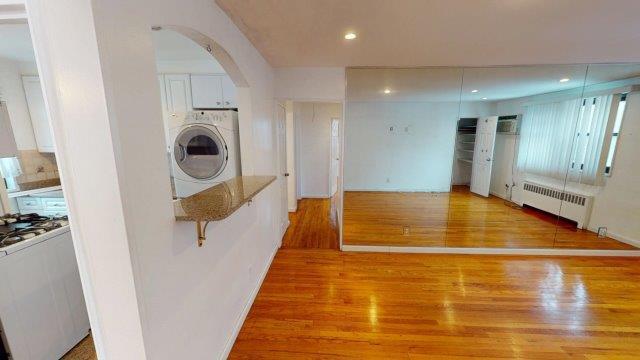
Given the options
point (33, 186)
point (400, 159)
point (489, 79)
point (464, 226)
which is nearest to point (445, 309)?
point (464, 226)

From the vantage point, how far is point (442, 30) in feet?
6.17

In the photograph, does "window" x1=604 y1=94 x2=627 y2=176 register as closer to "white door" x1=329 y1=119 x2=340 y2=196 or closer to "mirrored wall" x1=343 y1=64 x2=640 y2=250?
"mirrored wall" x1=343 y1=64 x2=640 y2=250

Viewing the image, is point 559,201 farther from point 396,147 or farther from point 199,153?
point 199,153

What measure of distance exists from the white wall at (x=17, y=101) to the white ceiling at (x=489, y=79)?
3823mm

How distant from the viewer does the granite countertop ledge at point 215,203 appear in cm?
101

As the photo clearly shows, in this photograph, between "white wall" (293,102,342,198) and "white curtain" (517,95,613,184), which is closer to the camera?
"white curtain" (517,95,613,184)

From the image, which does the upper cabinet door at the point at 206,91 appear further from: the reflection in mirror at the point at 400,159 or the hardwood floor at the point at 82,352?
the hardwood floor at the point at 82,352

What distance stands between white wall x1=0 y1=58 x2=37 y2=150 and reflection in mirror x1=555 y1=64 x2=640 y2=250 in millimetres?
6766

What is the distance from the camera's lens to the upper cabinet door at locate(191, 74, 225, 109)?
2709 mm

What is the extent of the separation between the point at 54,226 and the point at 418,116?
18.8ft

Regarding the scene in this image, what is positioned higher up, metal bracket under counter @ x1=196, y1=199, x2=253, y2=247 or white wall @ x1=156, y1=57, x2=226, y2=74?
white wall @ x1=156, y1=57, x2=226, y2=74

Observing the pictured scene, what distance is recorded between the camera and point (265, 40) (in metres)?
2.08

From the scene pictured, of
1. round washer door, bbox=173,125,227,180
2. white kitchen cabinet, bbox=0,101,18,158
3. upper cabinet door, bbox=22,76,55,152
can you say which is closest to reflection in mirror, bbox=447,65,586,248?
round washer door, bbox=173,125,227,180

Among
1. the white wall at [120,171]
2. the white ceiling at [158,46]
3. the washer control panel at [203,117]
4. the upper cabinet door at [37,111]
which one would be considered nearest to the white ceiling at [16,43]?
the white ceiling at [158,46]
